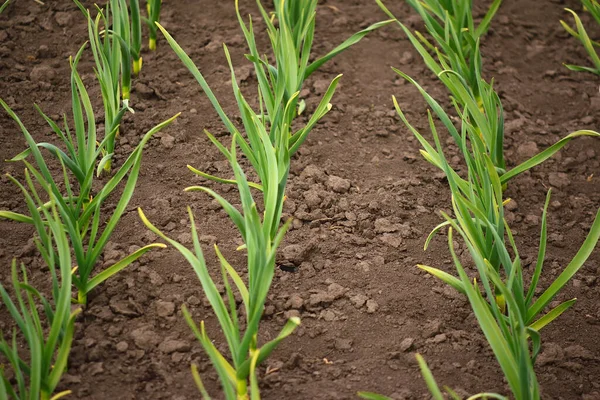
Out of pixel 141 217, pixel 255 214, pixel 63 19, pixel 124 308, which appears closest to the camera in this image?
pixel 255 214

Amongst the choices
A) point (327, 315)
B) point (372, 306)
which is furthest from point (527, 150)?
point (327, 315)

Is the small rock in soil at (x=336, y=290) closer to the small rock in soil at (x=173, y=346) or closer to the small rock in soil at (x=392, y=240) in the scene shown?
the small rock in soil at (x=392, y=240)

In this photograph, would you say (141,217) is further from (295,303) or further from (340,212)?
(340,212)

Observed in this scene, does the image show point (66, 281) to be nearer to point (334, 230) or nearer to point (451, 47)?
point (334, 230)

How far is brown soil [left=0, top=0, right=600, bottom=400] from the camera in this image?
73.2 inches

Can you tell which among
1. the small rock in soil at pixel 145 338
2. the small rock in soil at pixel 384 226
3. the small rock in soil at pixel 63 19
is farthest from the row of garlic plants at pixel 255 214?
the small rock in soil at pixel 63 19

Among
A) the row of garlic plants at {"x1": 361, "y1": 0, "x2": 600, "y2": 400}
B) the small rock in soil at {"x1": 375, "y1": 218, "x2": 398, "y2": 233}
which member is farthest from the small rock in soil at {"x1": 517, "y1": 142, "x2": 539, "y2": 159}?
the small rock in soil at {"x1": 375, "y1": 218, "x2": 398, "y2": 233}

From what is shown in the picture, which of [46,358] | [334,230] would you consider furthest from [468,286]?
[46,358]

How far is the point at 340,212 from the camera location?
229 cm

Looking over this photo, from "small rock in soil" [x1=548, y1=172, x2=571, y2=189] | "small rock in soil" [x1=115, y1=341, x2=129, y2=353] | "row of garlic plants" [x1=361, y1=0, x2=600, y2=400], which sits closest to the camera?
"row of garlic plants" [x1=361, y1=0, x2=600, y2=400]

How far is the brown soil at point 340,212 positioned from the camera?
1859mm

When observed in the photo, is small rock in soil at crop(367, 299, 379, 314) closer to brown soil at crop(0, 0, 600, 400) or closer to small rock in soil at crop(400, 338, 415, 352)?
brown soil at crop(0, 0, 600, 400)

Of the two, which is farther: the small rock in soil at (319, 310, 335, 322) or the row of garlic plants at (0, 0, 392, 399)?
the small rock in soil at (319, 310, 335, 322)

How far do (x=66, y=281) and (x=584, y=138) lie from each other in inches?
72.7
